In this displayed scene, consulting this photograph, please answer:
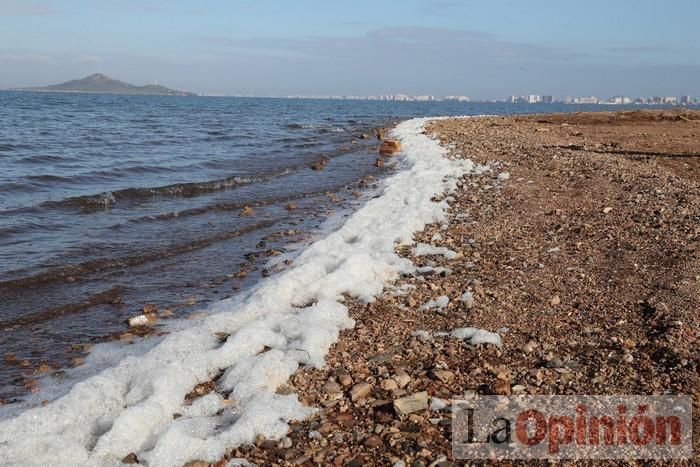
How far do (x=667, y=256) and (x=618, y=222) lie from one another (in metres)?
1.80

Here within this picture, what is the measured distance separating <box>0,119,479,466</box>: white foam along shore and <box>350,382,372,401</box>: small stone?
0.40 metres

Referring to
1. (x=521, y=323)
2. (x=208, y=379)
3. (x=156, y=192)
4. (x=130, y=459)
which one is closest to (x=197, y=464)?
(x=130, y=459)

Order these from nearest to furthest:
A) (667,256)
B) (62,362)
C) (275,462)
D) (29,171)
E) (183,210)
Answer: (275,462) < (62,362) < (667,256) < (183,210) < (29,171)

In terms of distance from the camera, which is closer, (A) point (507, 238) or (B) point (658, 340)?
(B) point (658, 340)

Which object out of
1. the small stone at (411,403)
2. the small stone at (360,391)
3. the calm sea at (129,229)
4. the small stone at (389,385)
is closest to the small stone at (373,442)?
the small stone at (411,403)

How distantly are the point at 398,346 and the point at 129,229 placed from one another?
738 centimetres

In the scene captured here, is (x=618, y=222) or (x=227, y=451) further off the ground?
(x=618, y=222)

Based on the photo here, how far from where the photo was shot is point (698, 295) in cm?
548

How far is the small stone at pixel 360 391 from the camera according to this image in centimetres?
418

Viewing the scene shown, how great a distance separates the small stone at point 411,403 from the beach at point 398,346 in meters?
0.01

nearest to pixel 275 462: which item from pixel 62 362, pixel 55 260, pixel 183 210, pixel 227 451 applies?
pixel 227 451

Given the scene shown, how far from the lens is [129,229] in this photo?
34.5ft

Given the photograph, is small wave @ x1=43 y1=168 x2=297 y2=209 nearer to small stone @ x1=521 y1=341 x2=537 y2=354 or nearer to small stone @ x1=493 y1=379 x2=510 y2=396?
small stone @ x1=521 y1=341 x2=537 y2=354

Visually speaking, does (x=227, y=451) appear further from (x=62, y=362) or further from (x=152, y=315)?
(x=152, y=315)
